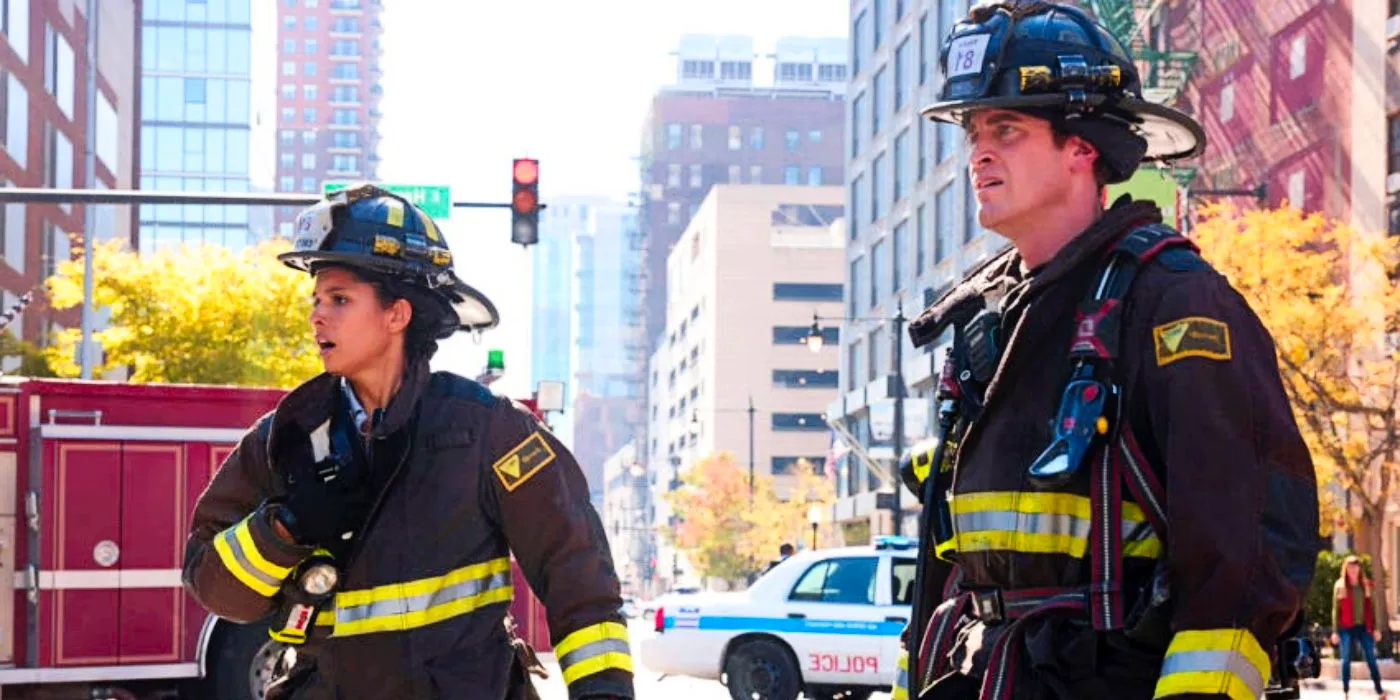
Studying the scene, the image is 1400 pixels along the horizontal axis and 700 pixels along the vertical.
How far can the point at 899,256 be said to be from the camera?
233 feet

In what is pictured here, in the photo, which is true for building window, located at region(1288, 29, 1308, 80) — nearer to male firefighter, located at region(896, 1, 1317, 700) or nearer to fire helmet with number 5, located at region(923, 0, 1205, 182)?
male firefighter, located at region(896, 1, 1317, 700)

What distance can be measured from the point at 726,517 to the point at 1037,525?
96.1m

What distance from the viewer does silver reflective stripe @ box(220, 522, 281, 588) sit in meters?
5.27

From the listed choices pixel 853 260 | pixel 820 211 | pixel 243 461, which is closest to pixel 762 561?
pixel 853 260

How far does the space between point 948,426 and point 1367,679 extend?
28.0 m

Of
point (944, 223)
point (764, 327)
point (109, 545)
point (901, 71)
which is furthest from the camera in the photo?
point (764, 327)

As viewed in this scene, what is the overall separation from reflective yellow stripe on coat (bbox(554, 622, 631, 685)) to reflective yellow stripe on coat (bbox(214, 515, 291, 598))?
29.2 inches

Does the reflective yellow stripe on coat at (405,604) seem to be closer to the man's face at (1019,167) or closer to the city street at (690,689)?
the man's face at (1019,167)

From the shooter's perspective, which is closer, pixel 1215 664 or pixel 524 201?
pixel 1215 664

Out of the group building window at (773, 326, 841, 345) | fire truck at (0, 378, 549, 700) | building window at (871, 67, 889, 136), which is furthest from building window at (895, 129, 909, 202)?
building window at (773, 326, 841, 345)

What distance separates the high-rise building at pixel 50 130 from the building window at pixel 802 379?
69.7 meters

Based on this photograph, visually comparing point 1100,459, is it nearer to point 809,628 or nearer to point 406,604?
point 406,604

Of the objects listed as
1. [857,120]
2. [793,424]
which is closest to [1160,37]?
[857,120]

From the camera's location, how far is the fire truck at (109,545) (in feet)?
49.3
